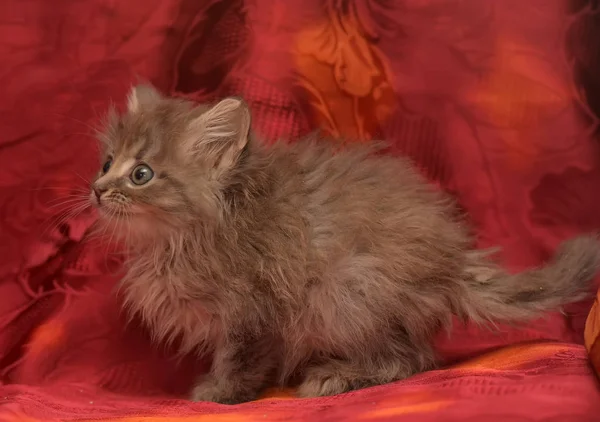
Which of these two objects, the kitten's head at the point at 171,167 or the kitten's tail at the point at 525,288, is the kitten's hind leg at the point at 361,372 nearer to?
the kitten's tail at the point at 525,288

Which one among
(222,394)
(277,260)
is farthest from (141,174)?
(222,394)

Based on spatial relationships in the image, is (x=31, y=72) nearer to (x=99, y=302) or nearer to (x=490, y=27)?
(x=99, y=302)

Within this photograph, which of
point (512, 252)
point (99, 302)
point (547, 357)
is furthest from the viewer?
point (512, 252)

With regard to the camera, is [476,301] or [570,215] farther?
[570,215]

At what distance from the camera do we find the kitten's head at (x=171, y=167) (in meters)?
1.08

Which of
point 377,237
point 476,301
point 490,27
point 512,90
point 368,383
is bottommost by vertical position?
point 368,383

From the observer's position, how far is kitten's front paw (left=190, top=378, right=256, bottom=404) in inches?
45.4

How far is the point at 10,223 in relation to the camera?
143 cm

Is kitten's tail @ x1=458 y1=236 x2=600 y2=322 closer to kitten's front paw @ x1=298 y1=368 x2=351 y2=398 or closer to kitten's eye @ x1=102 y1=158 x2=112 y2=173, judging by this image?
kitten's front paw @ x1=298 y1=368 x2=351 y2=398

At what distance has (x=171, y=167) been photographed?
110 centimetres

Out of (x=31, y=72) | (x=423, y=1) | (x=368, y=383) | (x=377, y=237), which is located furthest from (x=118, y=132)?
(x=423, y=1)

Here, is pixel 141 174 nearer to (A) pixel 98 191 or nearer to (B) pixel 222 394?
(A) pixel 98 191

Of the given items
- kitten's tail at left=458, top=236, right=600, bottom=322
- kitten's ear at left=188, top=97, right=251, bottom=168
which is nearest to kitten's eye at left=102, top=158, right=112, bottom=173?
kitten's ear at left=188, top=97, right=251, bottom=168

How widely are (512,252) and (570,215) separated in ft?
0.54
